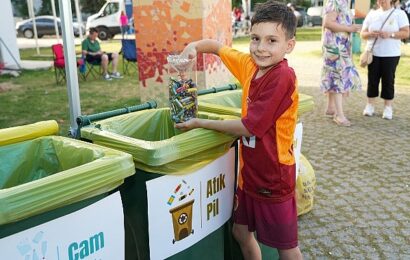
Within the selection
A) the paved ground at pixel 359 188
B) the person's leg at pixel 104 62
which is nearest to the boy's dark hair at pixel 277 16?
the paved ground at pixel 359 188

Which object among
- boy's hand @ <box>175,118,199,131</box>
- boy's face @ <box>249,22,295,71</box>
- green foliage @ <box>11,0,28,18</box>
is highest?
green foliage @ <box>11,0,28,18</box>

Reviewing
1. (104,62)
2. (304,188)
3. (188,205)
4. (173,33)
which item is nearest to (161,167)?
(188,205)

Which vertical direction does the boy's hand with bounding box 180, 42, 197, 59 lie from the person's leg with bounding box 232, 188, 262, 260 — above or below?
above

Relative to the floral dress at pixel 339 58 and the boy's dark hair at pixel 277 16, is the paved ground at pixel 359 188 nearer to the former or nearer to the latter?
the floral dress at pixel 339 58

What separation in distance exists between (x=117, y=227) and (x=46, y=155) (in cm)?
54

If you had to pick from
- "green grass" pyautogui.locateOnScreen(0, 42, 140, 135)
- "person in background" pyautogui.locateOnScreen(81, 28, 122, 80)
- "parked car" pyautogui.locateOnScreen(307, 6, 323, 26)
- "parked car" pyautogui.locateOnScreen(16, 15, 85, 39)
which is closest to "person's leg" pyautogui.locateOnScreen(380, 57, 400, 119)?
"green grass" pyautogui.locateOnScreen(0, 42, 140, 135)

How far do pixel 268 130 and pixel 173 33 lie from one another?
3.30 meters

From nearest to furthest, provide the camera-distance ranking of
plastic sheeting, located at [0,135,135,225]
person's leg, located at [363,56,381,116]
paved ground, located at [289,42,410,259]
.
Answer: plastic sheeting, located at [0,135,135,225], paved ground, located at [289,42,410,259], person's leg, located at [363,56,381,116]

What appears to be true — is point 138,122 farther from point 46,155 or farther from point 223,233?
point 223,233

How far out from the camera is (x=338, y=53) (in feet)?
17.8

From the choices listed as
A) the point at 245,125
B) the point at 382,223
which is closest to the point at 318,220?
the point at 382,223

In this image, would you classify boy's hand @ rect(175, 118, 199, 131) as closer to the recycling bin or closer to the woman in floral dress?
the recycling bin

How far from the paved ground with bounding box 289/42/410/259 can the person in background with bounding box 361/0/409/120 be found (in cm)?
55

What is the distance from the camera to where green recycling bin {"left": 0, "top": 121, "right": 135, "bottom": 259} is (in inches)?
53.7
